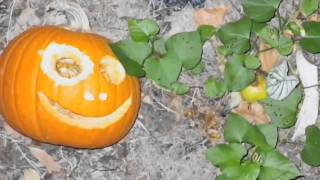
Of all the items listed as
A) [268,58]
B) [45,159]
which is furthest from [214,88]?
[45,159]

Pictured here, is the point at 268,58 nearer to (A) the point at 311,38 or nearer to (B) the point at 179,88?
(A) the point at 311,38

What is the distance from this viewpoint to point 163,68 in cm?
163

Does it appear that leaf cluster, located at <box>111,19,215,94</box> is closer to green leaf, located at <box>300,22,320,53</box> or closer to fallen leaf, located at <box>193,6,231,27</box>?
fallen leaf, located at <box>193,6,231,27</box>

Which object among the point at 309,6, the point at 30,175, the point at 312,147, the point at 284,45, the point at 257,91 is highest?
the point at 309,6

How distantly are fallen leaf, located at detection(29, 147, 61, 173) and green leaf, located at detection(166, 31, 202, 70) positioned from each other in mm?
471

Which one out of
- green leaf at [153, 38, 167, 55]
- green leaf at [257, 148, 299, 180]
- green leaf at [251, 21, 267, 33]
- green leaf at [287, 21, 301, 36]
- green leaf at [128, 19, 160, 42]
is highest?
green leaf at [128, 19, 160, 42]

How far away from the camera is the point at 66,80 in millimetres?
1499

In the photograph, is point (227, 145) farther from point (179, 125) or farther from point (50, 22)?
point (50, 22)

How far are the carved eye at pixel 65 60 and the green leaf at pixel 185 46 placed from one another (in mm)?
255

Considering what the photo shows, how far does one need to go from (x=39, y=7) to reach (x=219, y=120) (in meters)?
0.62

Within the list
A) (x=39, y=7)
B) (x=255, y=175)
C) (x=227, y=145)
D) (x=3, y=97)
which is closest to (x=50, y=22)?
(x=39, y=7)

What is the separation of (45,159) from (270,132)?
2.14 feet

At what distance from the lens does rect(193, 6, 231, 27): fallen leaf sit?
5.77 feet

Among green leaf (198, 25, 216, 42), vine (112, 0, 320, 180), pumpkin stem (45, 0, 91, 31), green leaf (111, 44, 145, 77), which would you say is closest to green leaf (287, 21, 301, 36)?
vine (112, 0, 320, 180)
